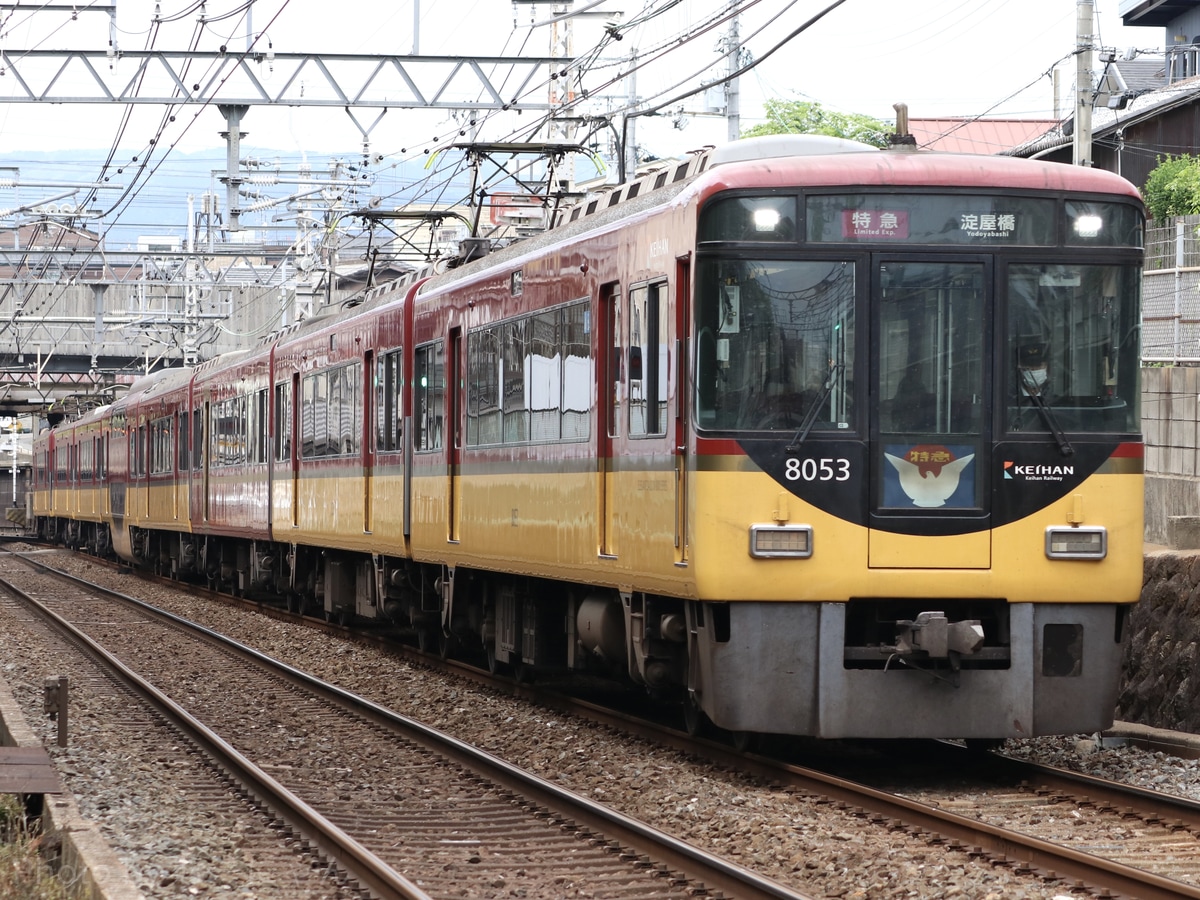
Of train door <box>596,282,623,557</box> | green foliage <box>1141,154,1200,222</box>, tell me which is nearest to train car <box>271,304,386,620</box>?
train door <box>596,282,623,557</box>

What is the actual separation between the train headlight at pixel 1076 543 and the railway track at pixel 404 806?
2445mm

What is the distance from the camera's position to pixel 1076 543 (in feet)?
29.2

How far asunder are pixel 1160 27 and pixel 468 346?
51.4m

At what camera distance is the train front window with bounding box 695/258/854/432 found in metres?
8.84

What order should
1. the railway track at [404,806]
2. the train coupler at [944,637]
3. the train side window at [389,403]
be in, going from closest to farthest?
the railway track at [404,806] < the train coupler at [944,637] < the train side window at [389,403]

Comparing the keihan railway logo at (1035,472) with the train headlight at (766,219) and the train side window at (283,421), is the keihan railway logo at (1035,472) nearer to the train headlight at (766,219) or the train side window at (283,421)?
the train headlight at (766,219)

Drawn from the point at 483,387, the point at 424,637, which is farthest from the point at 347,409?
the point at 483,387

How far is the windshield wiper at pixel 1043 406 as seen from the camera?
8883mm

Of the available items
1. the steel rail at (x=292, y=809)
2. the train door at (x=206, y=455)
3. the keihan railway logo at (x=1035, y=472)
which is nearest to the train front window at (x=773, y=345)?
the keihan railway logo at (x=1035, y=472)

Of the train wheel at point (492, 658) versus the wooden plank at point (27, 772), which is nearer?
the wooden plank at point (27, 772)

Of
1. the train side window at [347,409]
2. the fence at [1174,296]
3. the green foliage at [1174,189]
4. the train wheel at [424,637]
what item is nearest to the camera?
the train wheel at [424,637]

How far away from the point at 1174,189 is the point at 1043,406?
2498 cm

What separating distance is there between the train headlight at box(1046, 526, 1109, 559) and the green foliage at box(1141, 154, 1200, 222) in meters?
23.5

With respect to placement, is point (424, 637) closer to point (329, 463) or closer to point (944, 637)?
point (329, 463)
